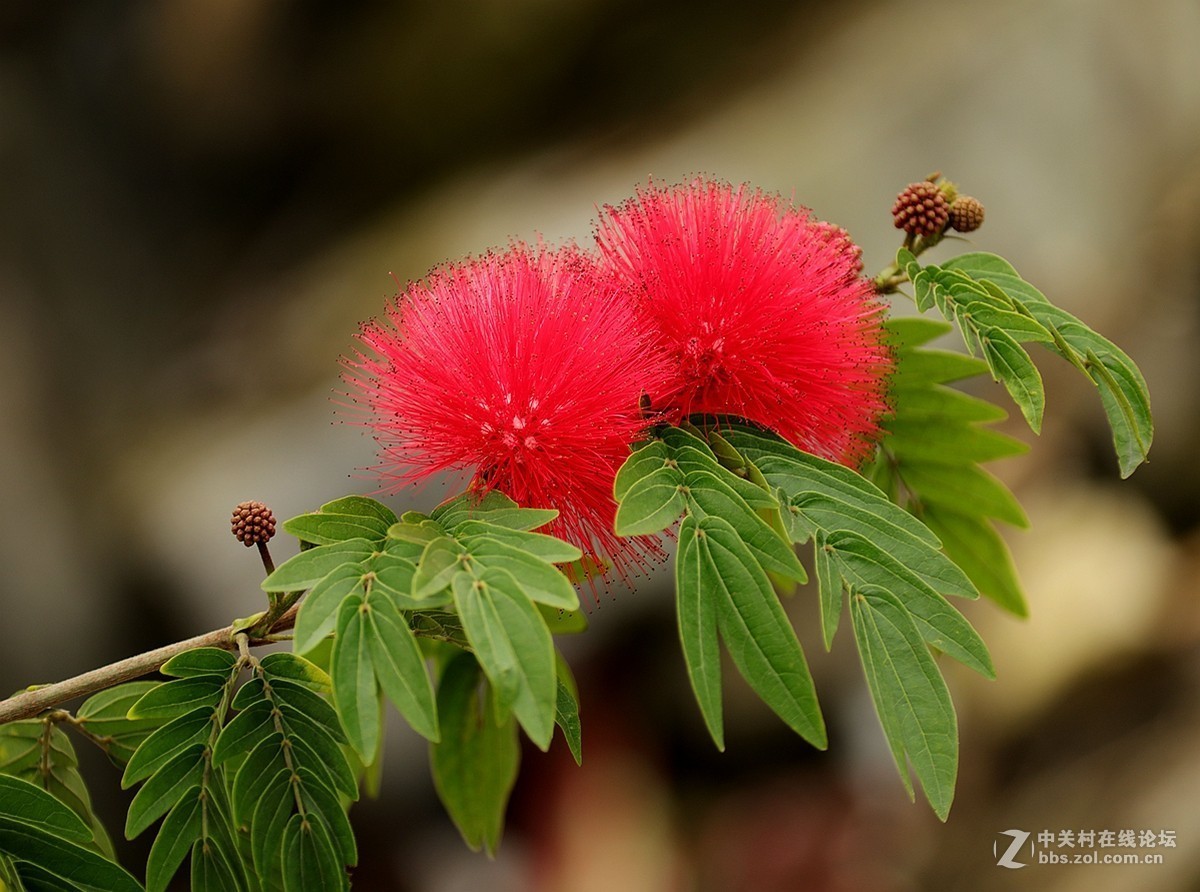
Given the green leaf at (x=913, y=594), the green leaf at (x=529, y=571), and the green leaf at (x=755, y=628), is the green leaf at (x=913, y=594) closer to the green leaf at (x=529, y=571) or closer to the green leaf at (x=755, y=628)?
the green leaf at (x=755, y=628)

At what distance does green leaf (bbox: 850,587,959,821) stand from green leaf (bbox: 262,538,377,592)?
38 cm

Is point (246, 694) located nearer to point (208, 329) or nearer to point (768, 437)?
point (768, 437)

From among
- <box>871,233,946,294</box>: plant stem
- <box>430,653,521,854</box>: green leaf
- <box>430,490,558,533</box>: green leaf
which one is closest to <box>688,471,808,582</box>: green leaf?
<box>430,490,558,533</box>: green leaf

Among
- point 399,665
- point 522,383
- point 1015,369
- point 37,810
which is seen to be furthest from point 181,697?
point 1015,369

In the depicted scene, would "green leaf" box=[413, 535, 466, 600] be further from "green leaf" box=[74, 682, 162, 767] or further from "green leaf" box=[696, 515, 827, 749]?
"green leaf" box=[74, 682, 162, 767]

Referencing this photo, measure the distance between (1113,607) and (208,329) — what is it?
3.38 metres

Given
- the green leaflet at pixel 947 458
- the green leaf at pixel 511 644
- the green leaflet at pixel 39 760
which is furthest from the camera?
the green leaflet at pixel 947 458

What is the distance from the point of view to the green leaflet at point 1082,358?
87 centimetres

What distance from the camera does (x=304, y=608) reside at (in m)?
0.71

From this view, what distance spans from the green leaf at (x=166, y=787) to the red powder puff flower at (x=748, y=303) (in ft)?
1.58

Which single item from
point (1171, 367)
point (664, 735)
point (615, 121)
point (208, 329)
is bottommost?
point (664, 735)

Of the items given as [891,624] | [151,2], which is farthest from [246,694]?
[151,2]

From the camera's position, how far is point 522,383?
0.83m

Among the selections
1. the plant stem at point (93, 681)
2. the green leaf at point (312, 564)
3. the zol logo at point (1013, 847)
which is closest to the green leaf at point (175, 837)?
the plant stem at point (93, 681)
